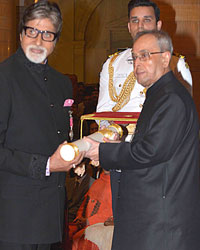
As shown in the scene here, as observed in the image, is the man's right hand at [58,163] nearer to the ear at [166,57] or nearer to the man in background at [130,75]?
the ear at [166,57]

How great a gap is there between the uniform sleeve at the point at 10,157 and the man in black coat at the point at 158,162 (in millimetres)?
298

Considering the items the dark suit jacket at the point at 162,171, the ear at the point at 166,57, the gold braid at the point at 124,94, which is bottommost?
the dark suit jacket at the point at 162,171

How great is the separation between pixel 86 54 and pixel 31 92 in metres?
12.4

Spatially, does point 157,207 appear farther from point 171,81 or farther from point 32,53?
point 32,53

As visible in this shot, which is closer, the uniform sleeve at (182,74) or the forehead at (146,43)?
the forehead at (146,43)

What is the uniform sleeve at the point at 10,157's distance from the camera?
245 centimetres

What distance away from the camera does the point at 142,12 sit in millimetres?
3674

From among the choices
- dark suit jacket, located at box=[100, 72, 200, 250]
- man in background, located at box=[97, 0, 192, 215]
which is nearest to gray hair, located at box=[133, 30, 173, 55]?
dark suit jacket, located at box=[100, 72, 200, 250]

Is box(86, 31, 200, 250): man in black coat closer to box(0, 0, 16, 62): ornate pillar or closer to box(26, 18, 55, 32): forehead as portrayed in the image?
box(26, 18, 55, 32): forehead

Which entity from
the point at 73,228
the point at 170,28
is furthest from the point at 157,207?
the point at 170,28

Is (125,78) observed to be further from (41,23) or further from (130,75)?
(41,23)

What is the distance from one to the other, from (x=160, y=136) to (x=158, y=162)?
144 millimetres

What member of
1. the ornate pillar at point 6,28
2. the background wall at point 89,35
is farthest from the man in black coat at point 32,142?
the background wall at point 89,35

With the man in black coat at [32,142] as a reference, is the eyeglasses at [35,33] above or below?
above
